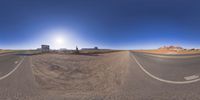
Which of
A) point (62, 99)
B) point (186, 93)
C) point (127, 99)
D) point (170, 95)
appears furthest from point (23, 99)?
point (186, 93)

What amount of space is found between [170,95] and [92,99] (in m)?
2.41

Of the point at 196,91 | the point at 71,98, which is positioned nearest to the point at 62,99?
the point at 71,98

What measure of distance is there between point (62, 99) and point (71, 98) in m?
0.28

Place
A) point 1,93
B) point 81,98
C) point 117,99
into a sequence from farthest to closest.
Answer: point 1,93
point 81,98
point 117,99

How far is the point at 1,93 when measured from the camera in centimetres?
551

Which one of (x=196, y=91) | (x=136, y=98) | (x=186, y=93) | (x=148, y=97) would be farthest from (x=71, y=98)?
(x=196, y=91)

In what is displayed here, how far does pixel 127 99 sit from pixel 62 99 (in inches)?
78.4

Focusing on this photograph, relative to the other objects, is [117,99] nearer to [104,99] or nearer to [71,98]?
[104,99]

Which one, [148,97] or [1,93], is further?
[1,93]

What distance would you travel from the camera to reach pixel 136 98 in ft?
15.3

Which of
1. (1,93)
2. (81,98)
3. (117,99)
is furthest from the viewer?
(1,93)

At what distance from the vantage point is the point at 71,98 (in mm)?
4926

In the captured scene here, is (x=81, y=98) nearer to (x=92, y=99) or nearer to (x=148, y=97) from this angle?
(x=92, y=99)

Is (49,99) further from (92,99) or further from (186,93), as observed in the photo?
(186,93)
